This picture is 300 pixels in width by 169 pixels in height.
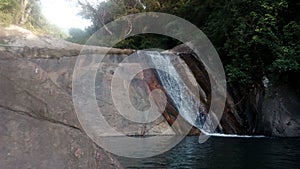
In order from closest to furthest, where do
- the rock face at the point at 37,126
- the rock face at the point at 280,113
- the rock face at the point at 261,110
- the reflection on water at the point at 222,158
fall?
the rock face at the point at 37,126 → the reflection on water at the point at 222,158 → the rock face at the point at 280,113 → the rock face at the point at 261,110

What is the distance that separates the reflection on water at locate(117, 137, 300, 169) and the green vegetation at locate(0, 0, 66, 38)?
15.8m

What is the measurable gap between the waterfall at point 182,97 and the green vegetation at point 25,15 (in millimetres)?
10593

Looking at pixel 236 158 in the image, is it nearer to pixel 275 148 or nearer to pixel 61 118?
pixel 275 148

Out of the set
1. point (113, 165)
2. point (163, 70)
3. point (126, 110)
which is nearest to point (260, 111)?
point (163, 70)

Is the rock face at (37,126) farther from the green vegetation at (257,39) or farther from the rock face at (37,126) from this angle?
the green vegetation at (257,39)

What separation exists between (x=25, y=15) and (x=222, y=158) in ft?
69.3

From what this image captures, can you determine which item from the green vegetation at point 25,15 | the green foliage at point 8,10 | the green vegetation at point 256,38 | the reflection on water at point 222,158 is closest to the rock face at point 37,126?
the reflection on water at point 222,158

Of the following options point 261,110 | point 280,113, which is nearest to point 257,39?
point 261,110

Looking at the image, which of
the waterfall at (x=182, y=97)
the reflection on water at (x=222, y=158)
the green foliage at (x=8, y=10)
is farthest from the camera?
the green foliage at (x=8, y=10)

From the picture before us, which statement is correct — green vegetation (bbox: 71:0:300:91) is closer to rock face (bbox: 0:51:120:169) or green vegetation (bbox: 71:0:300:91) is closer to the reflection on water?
the reflection on water

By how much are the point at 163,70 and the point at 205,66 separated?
247 centimetres

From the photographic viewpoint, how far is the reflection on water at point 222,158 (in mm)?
8048

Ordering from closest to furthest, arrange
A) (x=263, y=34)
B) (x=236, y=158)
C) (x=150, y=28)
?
(x=236, y=158), (x=263, y=34), (x=150, y=28)

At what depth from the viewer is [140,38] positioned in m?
30.2
